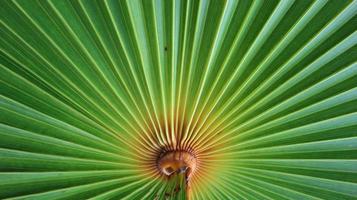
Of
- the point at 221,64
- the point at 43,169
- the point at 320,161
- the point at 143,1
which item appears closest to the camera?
the point at 143,1

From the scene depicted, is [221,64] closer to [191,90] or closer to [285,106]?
[191,90]

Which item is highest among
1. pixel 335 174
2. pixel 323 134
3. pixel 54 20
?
pixel 54 20

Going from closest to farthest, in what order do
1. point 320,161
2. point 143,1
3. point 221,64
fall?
point 143,1 < point 221,64 < point 320,161

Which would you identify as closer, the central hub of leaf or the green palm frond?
the green palm frond

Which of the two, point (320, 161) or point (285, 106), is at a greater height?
point (285, 106)

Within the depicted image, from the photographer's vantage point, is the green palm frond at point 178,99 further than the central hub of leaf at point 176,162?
→ No

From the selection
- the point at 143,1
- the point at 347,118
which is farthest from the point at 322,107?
the point at 143,1
